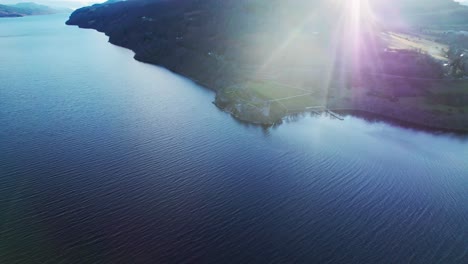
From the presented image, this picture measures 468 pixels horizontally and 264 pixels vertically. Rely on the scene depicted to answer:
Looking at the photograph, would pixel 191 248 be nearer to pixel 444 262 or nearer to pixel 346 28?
pixel 444 262

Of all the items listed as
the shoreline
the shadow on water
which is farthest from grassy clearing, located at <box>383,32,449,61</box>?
the shadow on water

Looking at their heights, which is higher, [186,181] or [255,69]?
[255,69]

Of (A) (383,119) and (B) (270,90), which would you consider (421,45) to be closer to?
(A) (383,119)

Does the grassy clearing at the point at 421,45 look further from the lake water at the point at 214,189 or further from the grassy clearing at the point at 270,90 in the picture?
the lake water at the point at 214,189

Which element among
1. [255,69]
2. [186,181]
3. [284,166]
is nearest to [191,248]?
[186,181]

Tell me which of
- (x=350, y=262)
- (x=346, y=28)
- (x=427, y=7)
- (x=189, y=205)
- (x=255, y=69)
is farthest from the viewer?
(x=427, y=7)
